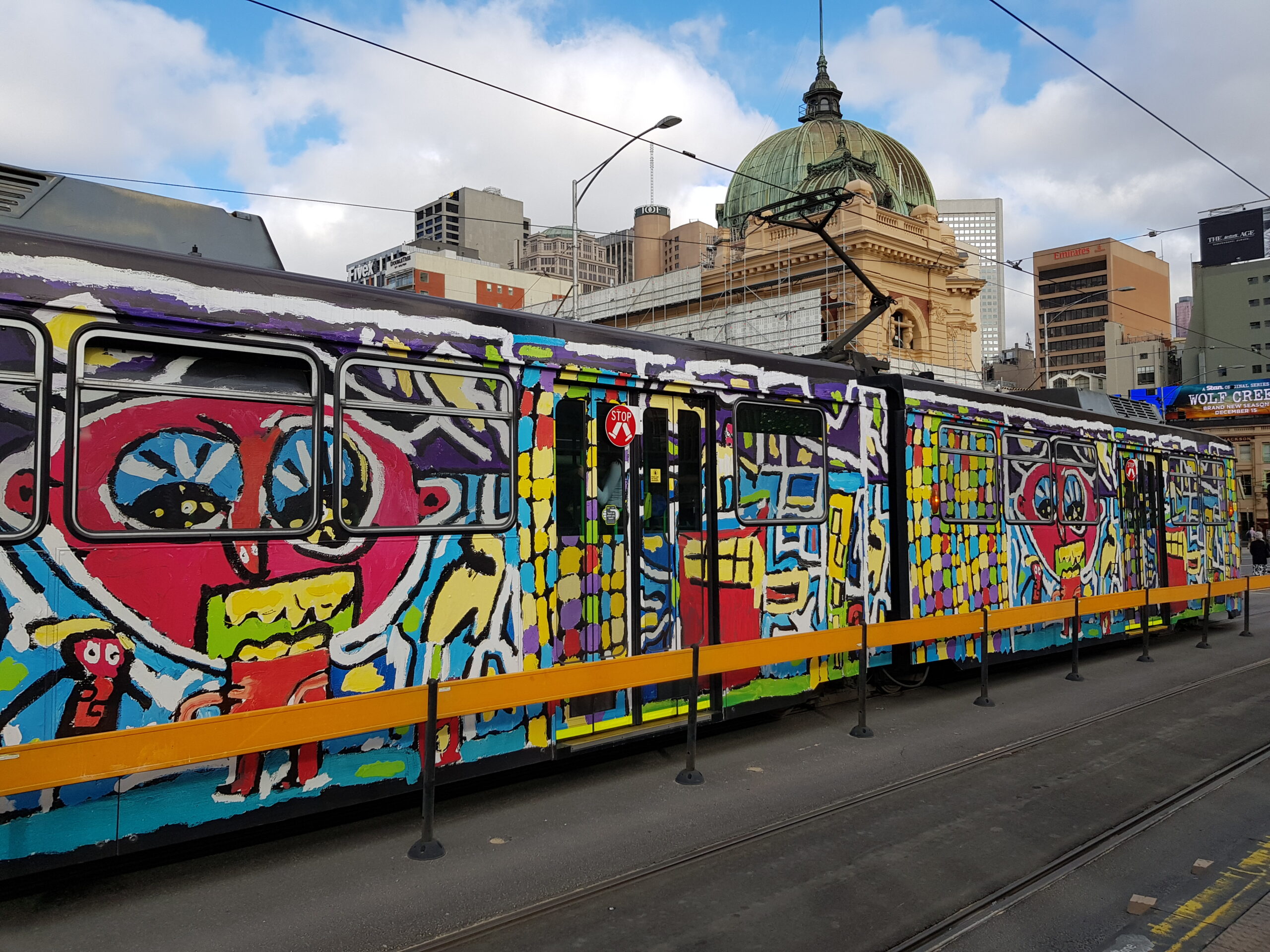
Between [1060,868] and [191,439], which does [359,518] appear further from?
[1060,868]

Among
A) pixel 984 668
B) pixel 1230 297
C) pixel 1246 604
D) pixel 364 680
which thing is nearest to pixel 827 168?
pixel 1246 604

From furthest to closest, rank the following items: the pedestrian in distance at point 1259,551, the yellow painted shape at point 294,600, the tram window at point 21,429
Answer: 1. the pedestrian in distance at point 1259,551
2. the yellow painted shape at point 294,600
3. the tram window at point 21,429

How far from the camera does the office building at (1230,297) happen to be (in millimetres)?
88375

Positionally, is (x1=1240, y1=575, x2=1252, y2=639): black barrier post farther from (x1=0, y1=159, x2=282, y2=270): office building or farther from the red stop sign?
(x1=0, y1=159, x2=282, y2=270): office building

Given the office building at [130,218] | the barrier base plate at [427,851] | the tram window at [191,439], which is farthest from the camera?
the office building at [130,218]

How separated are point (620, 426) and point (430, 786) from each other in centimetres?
268

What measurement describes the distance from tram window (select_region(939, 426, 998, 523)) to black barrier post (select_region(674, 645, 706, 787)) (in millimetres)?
3982

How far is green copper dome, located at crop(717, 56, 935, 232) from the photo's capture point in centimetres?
4959

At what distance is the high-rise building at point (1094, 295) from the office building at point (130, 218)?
123817 millimetres

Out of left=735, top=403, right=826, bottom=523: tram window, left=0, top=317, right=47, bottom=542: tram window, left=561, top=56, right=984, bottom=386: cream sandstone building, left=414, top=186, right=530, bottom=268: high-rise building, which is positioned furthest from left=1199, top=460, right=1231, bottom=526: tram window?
left=414, top=186, right=530, bottom=268: high-rise building

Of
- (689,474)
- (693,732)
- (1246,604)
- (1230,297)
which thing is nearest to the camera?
(693,732)

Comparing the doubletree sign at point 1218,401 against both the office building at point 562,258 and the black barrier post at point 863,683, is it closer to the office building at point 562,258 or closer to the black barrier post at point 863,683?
the black barrier post at point 863,683

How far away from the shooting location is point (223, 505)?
4766 mm

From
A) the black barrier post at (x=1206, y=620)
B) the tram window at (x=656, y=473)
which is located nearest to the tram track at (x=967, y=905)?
the tram window at (x=656, y=473)
